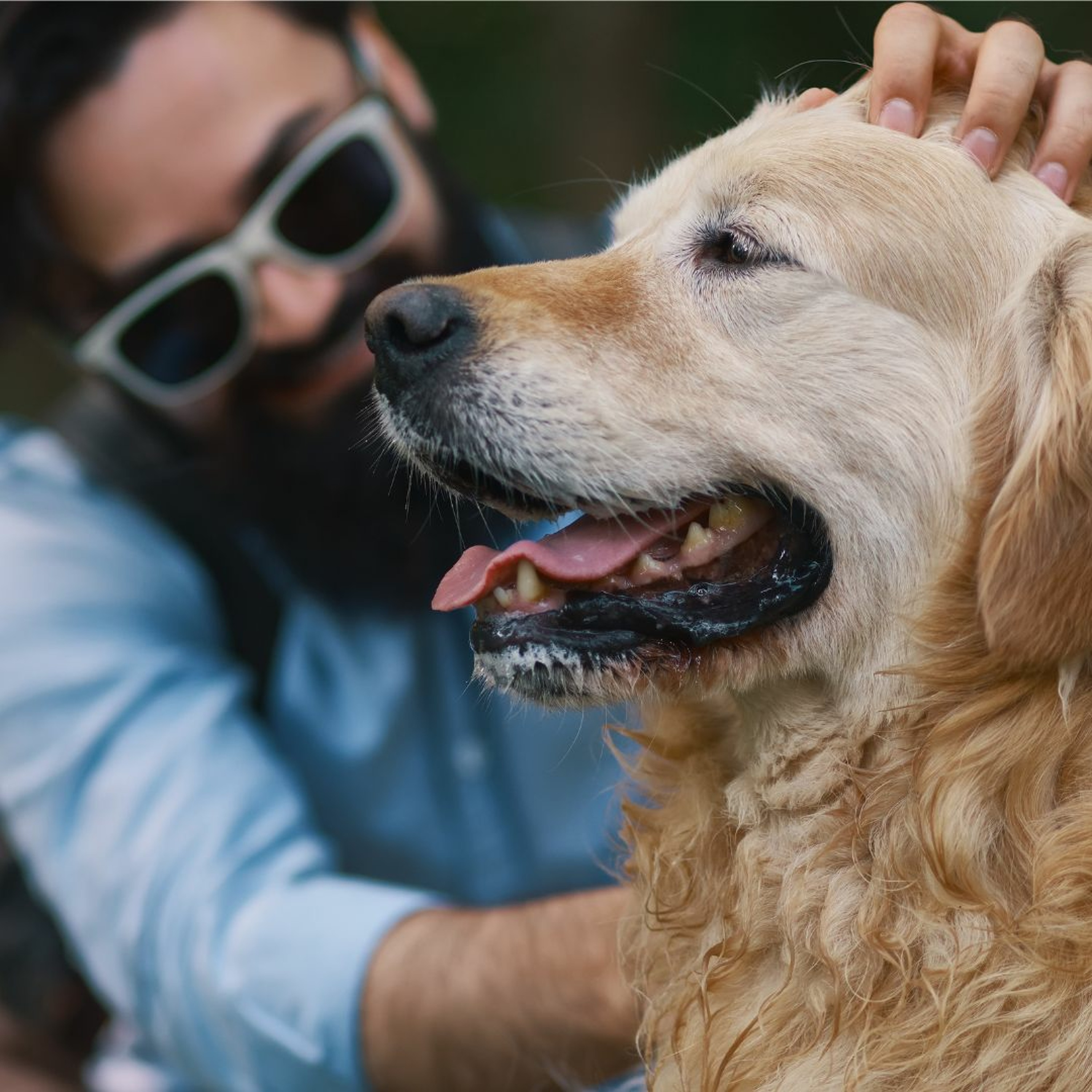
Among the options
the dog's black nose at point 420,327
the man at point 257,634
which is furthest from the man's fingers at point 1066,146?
the man at point 257,634

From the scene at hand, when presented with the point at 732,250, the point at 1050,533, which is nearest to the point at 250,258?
the point at 732,250

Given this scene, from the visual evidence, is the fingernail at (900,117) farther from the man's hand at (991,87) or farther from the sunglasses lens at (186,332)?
the sunglasses lens at (186,332)

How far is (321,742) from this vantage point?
8.44 ft

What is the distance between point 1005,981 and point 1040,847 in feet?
0.45

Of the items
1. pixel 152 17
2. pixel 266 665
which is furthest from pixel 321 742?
pixel 152 17

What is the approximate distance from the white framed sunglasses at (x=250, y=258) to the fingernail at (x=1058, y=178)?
146cm

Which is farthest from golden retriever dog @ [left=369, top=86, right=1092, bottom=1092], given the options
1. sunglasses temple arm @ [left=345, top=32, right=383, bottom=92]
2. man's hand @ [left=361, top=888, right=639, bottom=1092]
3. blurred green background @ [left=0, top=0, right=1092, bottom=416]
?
blurred green background @ [left=0, top=0, right=1092, bottom=416]

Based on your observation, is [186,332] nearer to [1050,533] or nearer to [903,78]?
[903,78]

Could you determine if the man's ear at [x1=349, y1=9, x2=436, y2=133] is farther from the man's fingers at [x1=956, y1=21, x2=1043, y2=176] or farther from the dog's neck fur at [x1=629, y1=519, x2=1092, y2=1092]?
the dog's neck fur at [x1=629, y1=519, x2=1092, y2=1092]

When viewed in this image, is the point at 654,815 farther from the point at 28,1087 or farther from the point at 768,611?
the point at 28,1087

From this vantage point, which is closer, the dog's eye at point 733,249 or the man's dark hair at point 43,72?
the dog's eye at point 733,249

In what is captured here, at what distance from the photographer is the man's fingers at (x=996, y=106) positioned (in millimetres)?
1291

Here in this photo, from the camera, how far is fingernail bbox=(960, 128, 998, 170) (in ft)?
4.26

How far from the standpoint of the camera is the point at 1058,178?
1.30 meters
